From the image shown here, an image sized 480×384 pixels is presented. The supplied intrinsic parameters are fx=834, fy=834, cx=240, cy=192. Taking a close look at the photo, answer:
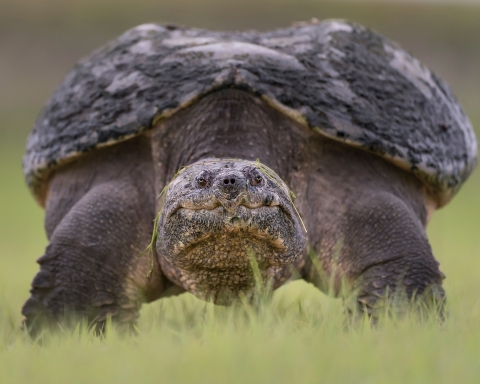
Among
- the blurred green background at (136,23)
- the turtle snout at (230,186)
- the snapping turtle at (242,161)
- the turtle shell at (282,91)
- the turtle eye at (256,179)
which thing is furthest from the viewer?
the blurred green background at (136,23)

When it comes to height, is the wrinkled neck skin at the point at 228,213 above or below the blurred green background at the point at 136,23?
below

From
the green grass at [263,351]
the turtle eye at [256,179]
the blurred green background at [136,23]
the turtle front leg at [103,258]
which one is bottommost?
the green grass at [263,351]

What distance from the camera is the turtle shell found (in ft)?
13.2

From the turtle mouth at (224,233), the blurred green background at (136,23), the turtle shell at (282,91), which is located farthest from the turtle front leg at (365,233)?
the blurred green background at (136,23)

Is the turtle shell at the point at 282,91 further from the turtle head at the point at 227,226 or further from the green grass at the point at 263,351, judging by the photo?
the green grass at the point at 263,351

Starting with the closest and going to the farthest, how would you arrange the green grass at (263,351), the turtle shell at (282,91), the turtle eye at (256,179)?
the green grass at (263,351)
the turtle eye at (256,179)
the turtle shell at (282,91)

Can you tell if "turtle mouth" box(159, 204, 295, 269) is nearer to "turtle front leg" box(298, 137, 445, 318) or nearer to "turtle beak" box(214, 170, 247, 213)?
"turtle beak" box(214, 170, 247, 213)

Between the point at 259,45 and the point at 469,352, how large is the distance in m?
2.42

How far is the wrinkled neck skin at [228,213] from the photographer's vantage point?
121 inches

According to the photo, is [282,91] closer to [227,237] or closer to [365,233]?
[365,233]

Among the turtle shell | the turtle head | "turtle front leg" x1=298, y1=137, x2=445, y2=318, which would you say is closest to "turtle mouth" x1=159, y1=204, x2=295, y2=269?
the turtle head

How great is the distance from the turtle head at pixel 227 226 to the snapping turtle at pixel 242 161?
0.01 m

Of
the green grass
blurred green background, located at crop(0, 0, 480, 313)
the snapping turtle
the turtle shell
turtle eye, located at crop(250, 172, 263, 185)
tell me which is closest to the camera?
the green grass

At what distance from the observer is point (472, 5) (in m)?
34.6
